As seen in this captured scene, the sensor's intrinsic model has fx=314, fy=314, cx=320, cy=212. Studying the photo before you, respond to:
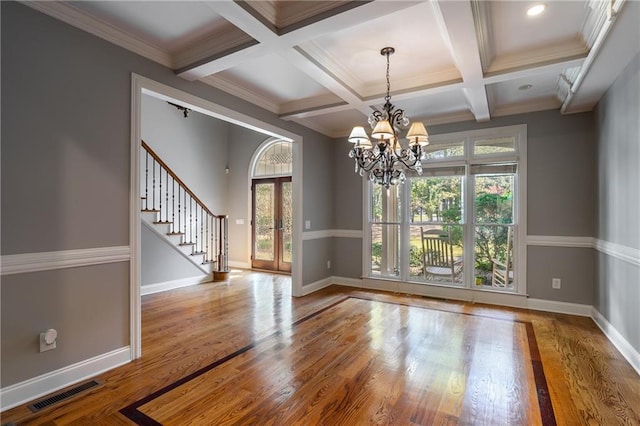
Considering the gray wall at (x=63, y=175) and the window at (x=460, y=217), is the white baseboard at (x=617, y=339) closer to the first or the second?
the window at (x=460, y=217)

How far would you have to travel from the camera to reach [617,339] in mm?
3021

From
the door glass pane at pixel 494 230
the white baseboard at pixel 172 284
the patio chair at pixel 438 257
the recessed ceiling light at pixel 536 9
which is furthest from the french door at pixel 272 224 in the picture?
the recessed ceiling light at pixel 536 9

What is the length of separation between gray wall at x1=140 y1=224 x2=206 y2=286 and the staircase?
0.10 meters

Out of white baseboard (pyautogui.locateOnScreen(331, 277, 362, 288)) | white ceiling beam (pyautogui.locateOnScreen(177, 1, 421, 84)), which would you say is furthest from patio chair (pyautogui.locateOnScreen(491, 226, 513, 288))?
white ceiling beam (pyautogui.locateOnScreen(177, 1, 421, 84))

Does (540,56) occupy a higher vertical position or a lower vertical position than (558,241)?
higher

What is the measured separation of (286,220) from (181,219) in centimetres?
214

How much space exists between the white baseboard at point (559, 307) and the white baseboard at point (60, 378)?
4787mm

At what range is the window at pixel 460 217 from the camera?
14.5ft

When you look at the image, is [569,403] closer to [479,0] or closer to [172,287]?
[479,0]

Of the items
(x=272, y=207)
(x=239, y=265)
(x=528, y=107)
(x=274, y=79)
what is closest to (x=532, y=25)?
(x=528, y=107)

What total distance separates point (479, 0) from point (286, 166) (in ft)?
17.1

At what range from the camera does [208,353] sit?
2.86 meters

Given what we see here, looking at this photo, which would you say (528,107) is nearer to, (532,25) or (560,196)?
(560,196)

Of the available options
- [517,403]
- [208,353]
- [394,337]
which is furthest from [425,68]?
[208,353]
